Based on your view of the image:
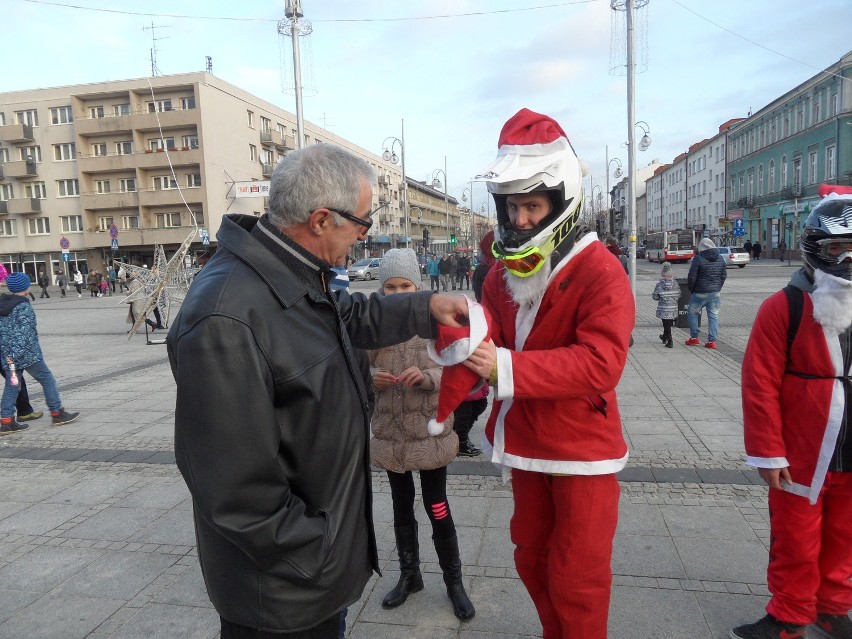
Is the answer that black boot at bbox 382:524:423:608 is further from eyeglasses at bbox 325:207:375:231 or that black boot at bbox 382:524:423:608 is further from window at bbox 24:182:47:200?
window at bbox 24:182:47:200

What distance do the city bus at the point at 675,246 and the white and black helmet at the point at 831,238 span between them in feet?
145

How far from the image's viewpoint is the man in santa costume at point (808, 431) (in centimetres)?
248

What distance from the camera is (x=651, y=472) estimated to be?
186 inches

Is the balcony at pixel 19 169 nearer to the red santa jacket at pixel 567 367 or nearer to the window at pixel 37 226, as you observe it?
the window at pixel 37 226

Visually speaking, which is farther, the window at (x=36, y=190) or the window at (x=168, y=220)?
the window at (x=36, y=190)

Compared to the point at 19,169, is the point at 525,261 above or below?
below

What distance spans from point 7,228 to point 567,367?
194 ft

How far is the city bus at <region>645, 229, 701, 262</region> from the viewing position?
46.0 metres

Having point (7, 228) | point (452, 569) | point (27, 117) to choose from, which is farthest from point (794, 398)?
point (7, 228)

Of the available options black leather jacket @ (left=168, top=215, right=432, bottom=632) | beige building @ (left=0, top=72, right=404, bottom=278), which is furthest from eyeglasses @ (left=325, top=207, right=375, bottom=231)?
beige building @ (left=0, top=72, right=404, bottom=278)

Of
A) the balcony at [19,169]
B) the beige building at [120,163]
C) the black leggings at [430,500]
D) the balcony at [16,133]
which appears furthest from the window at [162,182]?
the black leggings at [430,500]

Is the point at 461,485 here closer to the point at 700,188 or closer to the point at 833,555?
the point at 833,555

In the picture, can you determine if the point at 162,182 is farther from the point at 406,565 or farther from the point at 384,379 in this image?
the point at 406,565

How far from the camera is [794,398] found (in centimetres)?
258
